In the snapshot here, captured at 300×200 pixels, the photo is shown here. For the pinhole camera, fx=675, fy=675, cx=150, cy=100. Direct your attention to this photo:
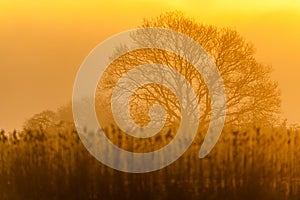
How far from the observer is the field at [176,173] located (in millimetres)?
12195

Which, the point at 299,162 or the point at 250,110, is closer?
the point at 299,162

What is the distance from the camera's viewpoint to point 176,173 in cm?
1220

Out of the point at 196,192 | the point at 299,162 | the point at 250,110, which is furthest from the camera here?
the point at 250,110

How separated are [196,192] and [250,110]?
75.1 ft

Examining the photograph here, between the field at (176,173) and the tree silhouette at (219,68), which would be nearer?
the field at (176,173)

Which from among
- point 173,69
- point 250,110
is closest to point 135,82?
point 173,69

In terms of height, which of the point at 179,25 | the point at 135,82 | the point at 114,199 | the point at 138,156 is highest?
the point at 179,25

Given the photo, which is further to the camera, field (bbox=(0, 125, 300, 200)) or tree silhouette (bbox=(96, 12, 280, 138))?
tree silhouette (bbox=(96, 12, 280, 138))

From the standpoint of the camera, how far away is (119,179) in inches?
485

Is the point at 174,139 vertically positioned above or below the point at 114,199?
above

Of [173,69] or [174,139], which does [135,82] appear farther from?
[174,139]

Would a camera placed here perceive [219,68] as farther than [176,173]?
Yes

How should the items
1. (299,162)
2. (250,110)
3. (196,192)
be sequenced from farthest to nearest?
(250,110)
(299,162)
(196,192)

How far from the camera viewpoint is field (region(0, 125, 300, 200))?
1220 cm
